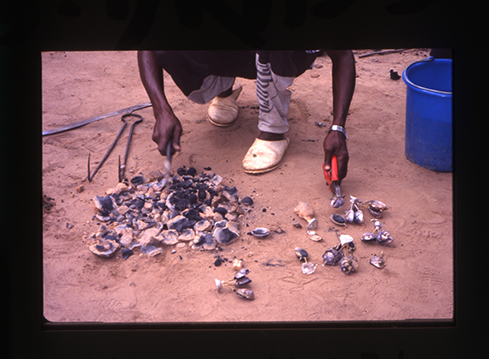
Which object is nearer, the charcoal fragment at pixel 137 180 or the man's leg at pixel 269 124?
the charcoal fragment at pixel 137 180

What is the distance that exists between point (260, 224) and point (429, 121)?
1.49m

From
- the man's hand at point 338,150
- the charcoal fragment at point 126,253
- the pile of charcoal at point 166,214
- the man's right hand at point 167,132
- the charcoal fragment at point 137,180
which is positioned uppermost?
the man's right hand at point 167,132

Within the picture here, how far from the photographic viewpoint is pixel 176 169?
3.27 metres

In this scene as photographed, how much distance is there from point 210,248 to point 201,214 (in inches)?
13.1

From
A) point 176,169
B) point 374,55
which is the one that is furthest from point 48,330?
point 374,55

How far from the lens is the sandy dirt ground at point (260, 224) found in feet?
6.98

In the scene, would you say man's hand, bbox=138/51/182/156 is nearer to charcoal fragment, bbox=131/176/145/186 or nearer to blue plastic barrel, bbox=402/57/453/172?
charcoal fragment, bbox=131/176/145/186

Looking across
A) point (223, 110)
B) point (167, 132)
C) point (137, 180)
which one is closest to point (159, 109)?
point (167, 132)

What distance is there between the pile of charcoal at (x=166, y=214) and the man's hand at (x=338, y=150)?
24.7 inches

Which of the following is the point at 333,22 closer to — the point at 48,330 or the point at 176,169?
the point at 48,330

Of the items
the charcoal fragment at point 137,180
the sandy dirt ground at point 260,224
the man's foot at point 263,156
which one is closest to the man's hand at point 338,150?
the sandy dirt ground at point 260,224

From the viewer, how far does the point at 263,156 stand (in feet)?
10.7

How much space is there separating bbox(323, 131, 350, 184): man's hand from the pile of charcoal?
2.06 feet

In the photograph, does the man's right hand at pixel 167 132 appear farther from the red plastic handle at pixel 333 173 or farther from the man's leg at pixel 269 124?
the red plastic handle at pixel 333 173
